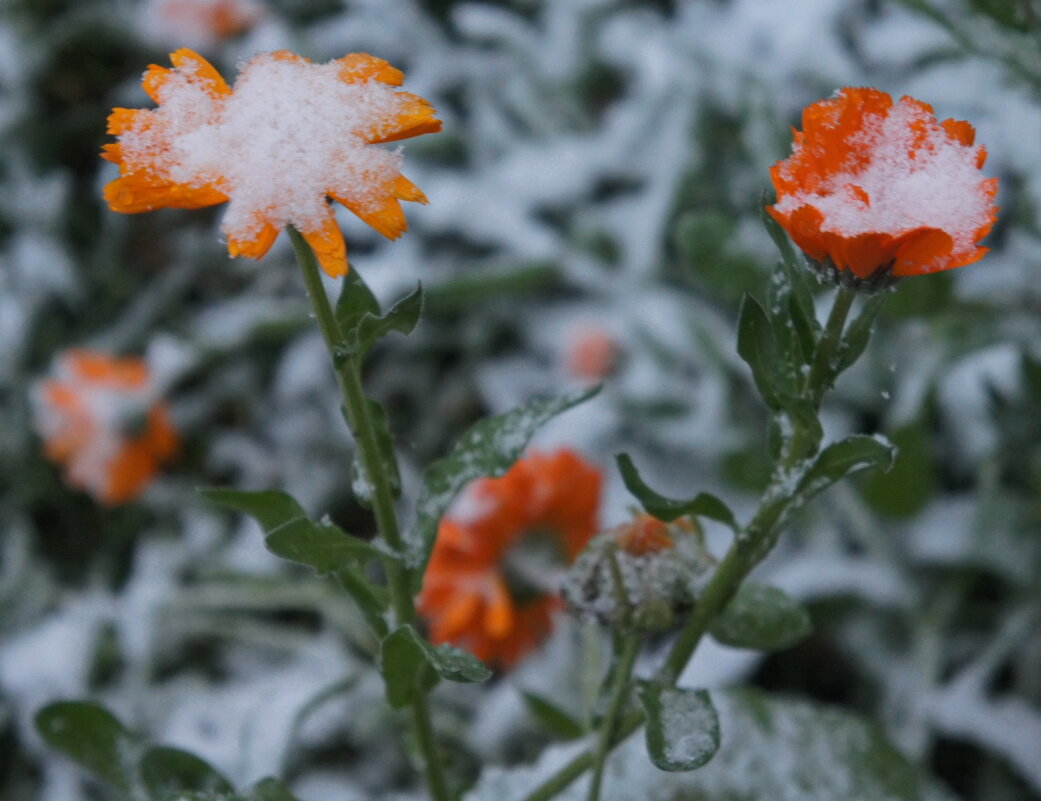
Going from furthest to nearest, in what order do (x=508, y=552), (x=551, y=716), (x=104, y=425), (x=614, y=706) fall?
(x=104, y=425), (x=508, y=552), (x=551, y=716), (x=614, y=706)

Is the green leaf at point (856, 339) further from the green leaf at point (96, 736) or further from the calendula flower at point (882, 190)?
the green leaf at point (96, 736)

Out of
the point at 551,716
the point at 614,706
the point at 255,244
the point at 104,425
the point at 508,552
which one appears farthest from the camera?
the point at 104,425

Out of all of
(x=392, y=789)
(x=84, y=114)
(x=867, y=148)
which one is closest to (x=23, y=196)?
(x=84, y=114)

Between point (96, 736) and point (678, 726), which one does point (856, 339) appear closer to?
→ point (678, 726)

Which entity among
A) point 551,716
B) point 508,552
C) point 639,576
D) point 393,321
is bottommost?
point 508,552

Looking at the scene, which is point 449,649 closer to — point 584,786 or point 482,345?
point 584,786

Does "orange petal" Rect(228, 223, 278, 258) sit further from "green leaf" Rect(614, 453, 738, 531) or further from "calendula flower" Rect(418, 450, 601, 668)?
"calendula flower" Rect(418, 450, 601, 668)

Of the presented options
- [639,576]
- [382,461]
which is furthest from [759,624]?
[382,461]

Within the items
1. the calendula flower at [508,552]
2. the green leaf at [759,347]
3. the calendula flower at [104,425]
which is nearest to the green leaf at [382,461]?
the green leaf at [759,347]
